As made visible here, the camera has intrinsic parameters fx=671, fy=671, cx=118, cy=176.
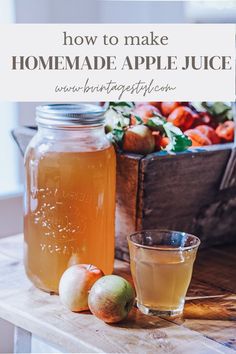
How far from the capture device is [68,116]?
39.7 inches

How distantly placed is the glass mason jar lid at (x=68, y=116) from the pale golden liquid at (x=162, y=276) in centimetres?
21

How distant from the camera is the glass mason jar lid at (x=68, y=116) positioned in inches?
39.8

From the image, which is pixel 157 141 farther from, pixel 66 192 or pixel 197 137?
pixel 66 192

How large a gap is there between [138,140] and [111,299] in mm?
306

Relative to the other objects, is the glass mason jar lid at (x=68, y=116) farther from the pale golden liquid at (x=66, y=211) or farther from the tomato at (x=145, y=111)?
the tomato at (x=145, y=111)

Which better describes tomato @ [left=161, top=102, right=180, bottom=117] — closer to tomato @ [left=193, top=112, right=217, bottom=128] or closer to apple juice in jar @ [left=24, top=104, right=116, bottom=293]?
tomato @ [left=193, top=112, right=217, bottom=128]

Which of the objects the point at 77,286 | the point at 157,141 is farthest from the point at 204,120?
the point at 77,286

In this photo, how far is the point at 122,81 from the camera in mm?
1203

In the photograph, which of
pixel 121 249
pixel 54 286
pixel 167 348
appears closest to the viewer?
pixel 167 348

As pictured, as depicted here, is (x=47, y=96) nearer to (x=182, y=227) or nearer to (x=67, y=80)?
(x=67, y=80)

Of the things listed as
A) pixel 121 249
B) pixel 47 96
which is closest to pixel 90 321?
pixel 121 249

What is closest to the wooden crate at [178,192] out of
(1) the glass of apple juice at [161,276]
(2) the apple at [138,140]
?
(2) the apple at [138,140]

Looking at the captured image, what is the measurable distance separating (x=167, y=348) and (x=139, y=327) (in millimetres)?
70

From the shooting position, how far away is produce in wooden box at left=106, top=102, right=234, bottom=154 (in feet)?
3.67
